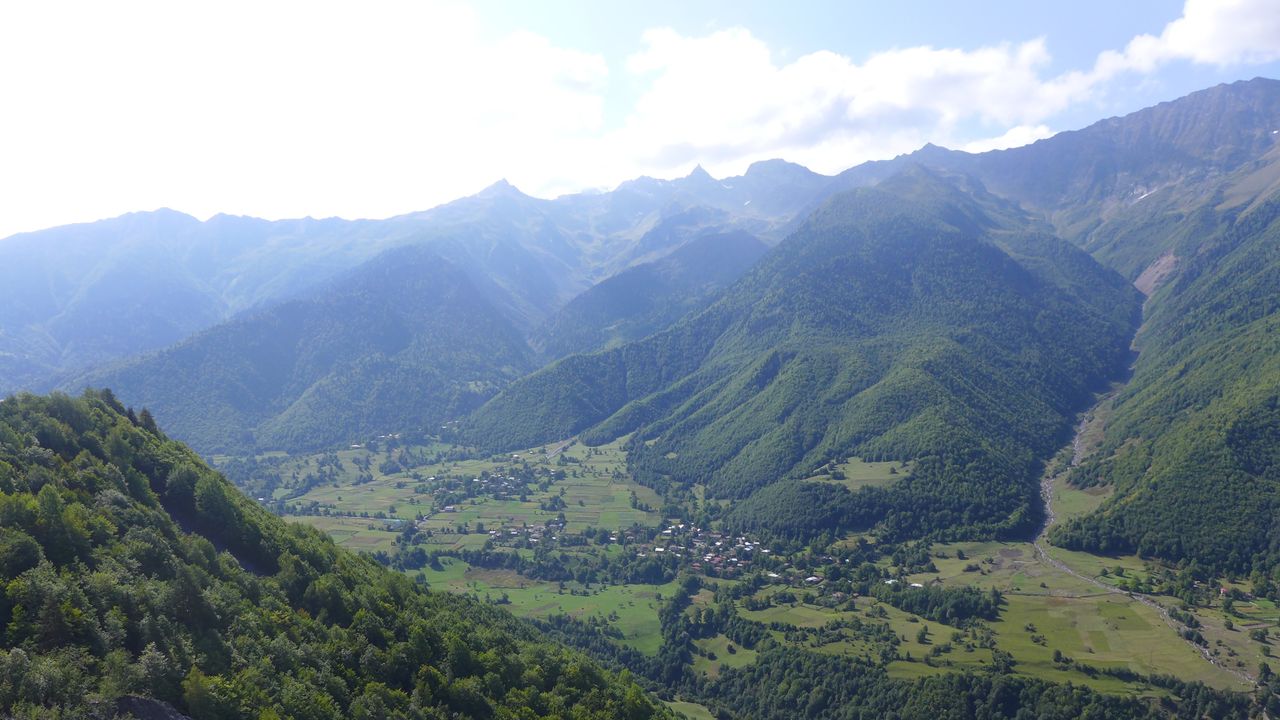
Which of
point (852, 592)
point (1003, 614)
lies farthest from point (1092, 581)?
point (852, 592)

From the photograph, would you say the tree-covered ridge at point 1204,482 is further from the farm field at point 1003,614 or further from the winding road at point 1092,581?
the farm field at point 1003,614

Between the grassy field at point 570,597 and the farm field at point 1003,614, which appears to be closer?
the farm field at point 1003,614

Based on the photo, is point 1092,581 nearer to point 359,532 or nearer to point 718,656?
point 718,656

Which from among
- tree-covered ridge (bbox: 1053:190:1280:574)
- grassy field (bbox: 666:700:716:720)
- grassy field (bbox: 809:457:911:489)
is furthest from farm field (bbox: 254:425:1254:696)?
grassy field (bbox: 666:700:716:720)

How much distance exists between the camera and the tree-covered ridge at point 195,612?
1524 inches

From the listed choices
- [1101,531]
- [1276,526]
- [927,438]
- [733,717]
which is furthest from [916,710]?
[927,438]

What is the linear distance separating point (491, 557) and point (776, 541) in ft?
213

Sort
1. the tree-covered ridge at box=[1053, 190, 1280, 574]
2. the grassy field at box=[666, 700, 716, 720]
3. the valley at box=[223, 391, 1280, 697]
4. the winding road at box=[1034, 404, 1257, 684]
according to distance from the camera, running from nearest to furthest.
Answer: the grassy field at box=[666, 700, 716, 720] < the winding road at box=[1034, 404, 1257, 684] < the valley at box=[223, 391, 1280, 697] < the tree-covered ridge at box=[1053, 190, 1280, 574]

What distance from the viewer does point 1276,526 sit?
137 meters

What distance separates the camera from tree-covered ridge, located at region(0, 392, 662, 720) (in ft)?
127

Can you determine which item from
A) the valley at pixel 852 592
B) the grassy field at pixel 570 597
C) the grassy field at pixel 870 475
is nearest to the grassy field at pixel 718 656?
the valley at pixel 852 592

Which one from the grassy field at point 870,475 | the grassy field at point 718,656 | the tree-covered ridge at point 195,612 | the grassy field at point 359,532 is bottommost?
the grassy field at point 718,656

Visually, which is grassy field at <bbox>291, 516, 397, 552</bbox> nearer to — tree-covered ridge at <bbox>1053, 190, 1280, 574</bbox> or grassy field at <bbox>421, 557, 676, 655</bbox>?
grassy field at <bbox>421, 557, 676, 655</bbox>

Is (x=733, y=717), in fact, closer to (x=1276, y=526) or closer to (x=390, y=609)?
(x=390, y=609)
